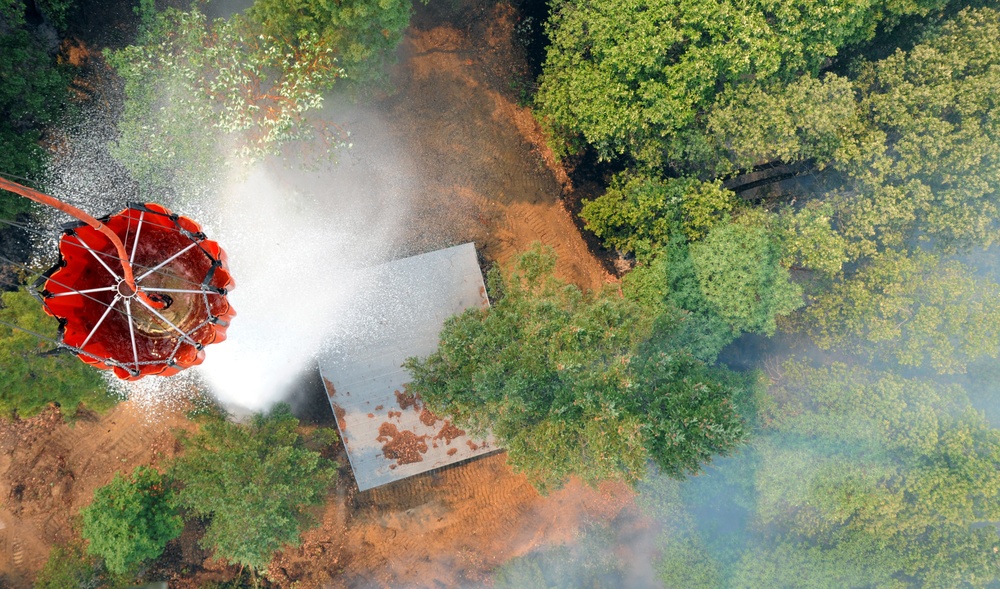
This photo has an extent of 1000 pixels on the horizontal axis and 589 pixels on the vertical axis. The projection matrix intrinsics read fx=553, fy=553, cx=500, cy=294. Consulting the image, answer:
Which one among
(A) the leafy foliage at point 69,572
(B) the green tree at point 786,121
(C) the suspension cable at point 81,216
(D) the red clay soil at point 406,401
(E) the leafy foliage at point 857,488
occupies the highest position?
(C) the suspension cable at point 81,216

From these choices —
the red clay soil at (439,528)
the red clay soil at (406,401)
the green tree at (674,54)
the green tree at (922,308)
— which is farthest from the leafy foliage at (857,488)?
the green tree at (674,54)

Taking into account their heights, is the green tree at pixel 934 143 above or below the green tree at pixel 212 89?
below

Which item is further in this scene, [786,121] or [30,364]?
[786,121]

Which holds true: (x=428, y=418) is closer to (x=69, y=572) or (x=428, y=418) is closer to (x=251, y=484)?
(x=251, y=484)

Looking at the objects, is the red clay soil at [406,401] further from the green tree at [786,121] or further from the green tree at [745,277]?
the green tree at [786,121]

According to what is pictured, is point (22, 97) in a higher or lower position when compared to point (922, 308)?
higher

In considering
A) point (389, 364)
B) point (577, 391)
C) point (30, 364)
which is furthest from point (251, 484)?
point (577, 391)

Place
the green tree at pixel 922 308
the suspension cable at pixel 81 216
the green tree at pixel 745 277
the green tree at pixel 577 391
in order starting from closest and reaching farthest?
the suspension cable at pixel 81 216, the green tree at pixel 577 391, the green tree at pixel 745 277, the green tree at pixel 922 308
